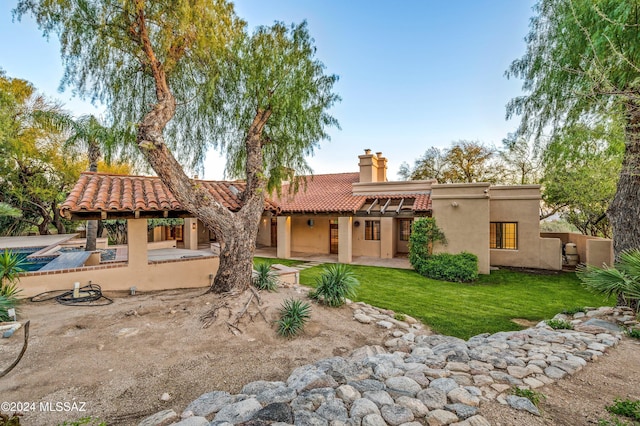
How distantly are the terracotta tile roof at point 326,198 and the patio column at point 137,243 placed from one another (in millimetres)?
7507

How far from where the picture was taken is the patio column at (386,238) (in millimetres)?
18875

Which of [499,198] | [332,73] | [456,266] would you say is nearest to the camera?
[332,73]

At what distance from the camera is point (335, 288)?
8461 mm

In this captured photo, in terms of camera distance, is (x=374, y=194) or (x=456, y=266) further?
(x=374, y=194)

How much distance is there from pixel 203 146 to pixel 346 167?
17.6 m

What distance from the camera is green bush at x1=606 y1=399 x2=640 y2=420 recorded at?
3.05 m

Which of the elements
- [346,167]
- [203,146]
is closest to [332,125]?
[203,146]

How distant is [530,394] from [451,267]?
1105 centimetres

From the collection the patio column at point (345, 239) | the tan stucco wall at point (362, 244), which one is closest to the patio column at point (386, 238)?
the tan stucco wall at point (362, 244)

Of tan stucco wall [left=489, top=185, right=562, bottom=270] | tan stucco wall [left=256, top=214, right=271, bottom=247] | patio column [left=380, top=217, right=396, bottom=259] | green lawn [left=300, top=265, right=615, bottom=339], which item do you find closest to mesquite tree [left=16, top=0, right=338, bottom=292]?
green lawn [left=300, top=265, right=615, bottom=339]

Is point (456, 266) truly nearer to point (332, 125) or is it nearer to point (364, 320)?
point (364, 320)

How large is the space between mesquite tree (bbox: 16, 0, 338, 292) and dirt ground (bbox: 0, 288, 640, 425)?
2097 mm

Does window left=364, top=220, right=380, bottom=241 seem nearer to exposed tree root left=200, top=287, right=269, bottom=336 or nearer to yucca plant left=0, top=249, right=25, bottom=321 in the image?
exposed tree root left=200, top=287, right=269, bottom=336

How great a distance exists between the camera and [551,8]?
823 centimetres
